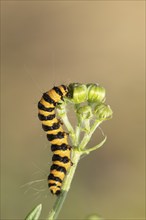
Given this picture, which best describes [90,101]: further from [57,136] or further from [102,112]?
[57,136]

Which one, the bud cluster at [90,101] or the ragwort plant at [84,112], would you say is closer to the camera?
the ragwort plant at [84,112]

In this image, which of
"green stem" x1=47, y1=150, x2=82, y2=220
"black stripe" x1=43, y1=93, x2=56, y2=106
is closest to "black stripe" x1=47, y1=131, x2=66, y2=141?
"black stripe" x1=43, y1=93, x2=56, y2=106

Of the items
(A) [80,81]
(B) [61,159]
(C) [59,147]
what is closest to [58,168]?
(B) [61,159]

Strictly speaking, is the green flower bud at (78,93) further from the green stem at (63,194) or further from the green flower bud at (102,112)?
the green stem at (63,194)

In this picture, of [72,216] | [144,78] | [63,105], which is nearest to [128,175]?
[72,216]

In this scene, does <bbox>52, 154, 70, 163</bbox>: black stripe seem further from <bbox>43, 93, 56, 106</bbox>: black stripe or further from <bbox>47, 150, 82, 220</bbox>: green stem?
<bbox>43, 93, 56, 106</bbox>: black stripe

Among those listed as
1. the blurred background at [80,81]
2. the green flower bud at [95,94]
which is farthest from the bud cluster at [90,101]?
the blurred background at [80,81]

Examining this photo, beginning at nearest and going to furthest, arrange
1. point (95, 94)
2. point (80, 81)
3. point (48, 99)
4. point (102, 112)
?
1. point (102, 112)
2. point (95, 94)
3. point (48, 99)
4. point (80, 81)

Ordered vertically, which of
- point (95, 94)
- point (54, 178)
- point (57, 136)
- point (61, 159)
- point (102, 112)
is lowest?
point (54, 178)
